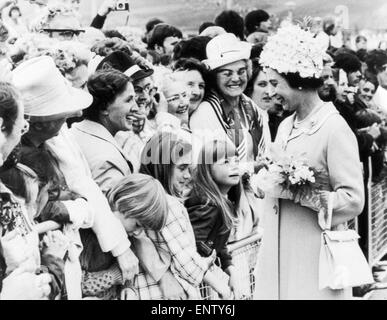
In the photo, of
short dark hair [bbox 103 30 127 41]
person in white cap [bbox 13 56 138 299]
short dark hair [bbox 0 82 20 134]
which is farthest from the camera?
short dark hair [bbox 103 30 127 41]

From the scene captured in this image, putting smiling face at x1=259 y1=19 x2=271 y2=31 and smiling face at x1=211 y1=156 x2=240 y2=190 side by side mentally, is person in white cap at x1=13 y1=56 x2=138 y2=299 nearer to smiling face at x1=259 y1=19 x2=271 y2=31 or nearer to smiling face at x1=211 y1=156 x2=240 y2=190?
smiling face at x1=211 y1=156 x2=240 y2=190

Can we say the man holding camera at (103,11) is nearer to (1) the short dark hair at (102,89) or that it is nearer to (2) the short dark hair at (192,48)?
(1) the short dark hair at (102,89)

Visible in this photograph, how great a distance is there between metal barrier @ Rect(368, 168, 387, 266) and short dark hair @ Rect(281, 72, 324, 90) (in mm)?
836

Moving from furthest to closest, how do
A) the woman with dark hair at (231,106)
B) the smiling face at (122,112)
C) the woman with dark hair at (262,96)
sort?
the woman with dark hair at (262,96) < the woman with dark hair at (231,106) < the smiling face at (122,112)

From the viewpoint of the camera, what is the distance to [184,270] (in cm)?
626

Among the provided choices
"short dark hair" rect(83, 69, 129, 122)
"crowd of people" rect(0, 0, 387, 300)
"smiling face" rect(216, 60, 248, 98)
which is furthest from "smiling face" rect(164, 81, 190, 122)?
"short dark hair" rect(83, 69, 129, 122)

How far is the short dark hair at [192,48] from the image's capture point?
6434 millimetres

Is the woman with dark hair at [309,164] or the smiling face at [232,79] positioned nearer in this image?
the woman with dark hair at [309,164]

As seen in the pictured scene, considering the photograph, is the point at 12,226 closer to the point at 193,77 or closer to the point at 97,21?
the point at 97,21

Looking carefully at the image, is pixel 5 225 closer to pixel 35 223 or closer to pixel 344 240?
pixel 35 223

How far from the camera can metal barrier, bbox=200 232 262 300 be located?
21.5 ft

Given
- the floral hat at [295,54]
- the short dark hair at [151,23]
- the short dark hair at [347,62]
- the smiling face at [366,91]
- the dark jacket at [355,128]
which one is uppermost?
the short dark hair at [151,23]

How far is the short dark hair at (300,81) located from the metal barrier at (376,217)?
84cm

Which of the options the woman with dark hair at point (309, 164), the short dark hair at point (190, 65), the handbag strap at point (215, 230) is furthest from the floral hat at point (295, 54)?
the handbag strap at point (215, 230)
